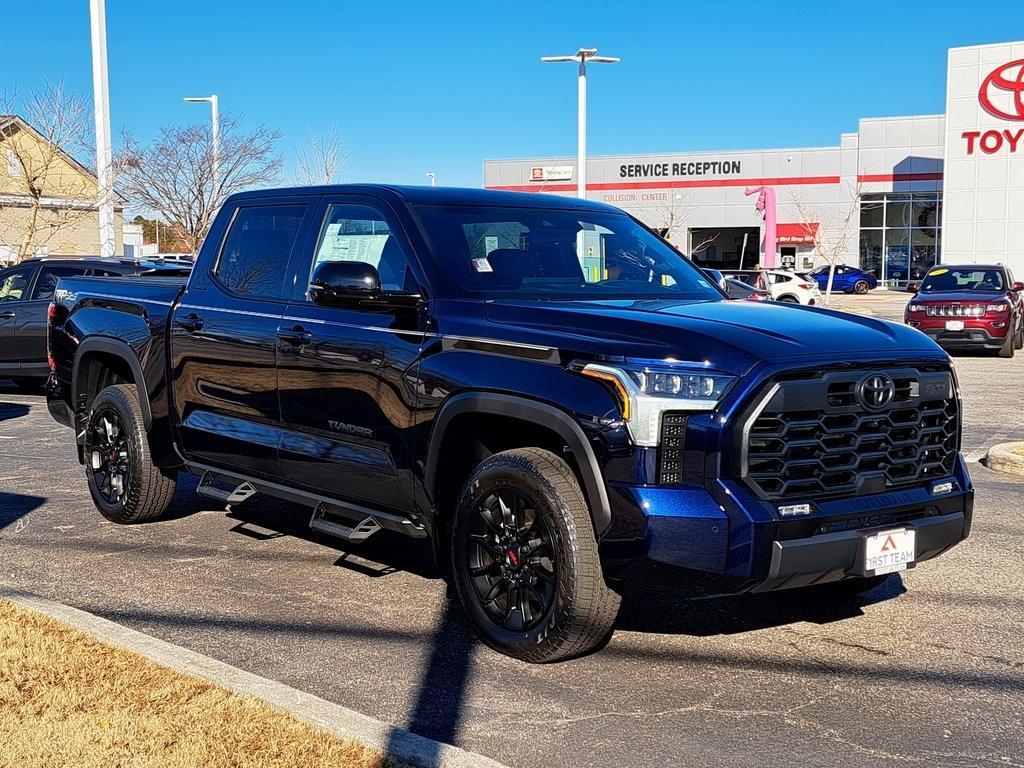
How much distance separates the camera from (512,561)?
4980 mm

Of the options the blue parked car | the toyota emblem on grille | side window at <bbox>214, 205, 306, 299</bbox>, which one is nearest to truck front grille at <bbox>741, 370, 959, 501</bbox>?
the toyota emblem on grille

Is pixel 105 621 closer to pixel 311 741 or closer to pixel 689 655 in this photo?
pixel 311 741

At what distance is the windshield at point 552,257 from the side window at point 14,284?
1049cm

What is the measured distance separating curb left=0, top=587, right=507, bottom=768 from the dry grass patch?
4 cm

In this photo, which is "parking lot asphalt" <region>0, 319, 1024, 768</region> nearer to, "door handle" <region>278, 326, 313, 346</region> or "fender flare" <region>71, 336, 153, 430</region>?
"fender flare" <region>71, 336, 153, 430</region>

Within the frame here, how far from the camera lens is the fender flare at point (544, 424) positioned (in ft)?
15.0

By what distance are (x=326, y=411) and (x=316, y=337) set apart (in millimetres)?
356

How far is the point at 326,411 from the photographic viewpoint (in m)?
5.83

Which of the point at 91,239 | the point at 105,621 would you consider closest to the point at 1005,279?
the point at 105,621

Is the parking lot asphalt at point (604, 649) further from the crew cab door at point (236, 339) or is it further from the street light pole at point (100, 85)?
the street light pole at point (100, 85)

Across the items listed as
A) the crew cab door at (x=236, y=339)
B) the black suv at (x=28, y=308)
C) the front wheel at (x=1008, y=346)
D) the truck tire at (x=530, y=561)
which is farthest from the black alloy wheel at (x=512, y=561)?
the front wheel at (x=1008, y=346)

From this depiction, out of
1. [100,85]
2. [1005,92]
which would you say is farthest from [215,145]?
[1005,92]

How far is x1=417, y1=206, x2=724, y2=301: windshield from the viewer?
562 centimetres

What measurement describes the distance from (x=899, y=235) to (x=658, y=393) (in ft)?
178
